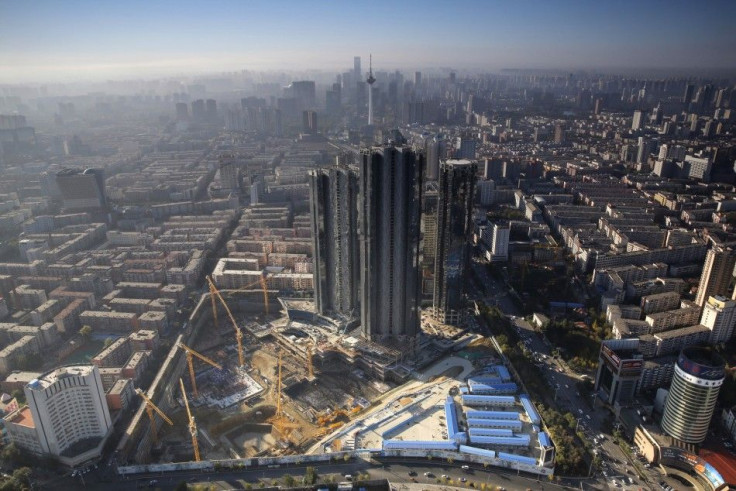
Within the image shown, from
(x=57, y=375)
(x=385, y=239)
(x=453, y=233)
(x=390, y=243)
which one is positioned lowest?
(x=57, y=375)

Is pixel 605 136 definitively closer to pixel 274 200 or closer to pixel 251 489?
pixel 274 200

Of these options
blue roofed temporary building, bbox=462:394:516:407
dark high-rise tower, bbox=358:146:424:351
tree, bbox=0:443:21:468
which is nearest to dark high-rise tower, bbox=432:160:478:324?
dark high-rise tower, bbox=358:146:424:351

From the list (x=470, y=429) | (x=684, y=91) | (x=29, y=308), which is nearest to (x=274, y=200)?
(x=29, y=308)

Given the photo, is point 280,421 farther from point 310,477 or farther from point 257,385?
point 310,477

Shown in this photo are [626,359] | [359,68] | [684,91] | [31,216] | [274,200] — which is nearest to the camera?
[626,359]

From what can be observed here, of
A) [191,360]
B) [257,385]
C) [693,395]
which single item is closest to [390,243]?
[257,385]
